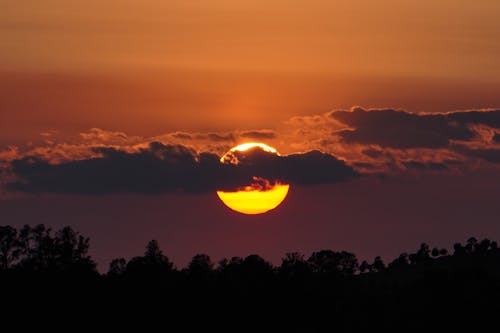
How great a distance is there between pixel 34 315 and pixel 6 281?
18.8 metres

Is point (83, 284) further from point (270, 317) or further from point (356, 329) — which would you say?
point (356, 329)

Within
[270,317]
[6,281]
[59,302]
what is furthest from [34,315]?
[270,317]

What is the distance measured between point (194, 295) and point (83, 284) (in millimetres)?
16541

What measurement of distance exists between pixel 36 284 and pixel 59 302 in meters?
10.6

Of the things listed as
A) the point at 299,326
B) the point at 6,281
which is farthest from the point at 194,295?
the point at 6,281

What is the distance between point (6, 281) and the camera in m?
200

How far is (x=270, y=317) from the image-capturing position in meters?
198

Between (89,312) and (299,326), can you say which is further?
(299,326)

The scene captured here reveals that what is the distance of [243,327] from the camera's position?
191625mm

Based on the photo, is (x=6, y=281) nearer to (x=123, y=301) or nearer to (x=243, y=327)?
(x=123, y=301)

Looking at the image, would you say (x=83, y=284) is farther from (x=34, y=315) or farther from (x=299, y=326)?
(x=299, y=326)

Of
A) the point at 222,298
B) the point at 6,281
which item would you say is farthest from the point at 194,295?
the point at 6,281

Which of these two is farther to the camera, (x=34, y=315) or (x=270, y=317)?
(x=270, y=317)

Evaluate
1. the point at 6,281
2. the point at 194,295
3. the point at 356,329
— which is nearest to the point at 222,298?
the point at 194,295
